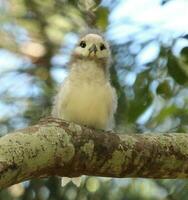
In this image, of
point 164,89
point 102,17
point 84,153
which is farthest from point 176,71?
point 84,153

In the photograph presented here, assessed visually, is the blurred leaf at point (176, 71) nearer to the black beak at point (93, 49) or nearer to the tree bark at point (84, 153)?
the black beak at point (93, 49)

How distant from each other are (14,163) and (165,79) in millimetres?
1397

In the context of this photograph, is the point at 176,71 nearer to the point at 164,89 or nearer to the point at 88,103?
the point at 164,89

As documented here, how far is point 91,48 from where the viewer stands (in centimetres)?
272

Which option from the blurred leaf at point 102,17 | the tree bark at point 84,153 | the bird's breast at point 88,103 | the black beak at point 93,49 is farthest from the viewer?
the blurred leaf at point 102,17

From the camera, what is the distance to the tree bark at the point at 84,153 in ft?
5.74

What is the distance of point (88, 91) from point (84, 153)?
608mm

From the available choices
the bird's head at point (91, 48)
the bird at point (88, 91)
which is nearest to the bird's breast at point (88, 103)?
the bird at point (88, 91)

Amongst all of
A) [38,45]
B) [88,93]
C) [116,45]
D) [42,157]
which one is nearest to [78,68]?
[88,93]

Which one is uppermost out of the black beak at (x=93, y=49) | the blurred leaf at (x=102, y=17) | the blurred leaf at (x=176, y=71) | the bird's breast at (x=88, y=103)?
the blurred leaf at (x=102, y=17)

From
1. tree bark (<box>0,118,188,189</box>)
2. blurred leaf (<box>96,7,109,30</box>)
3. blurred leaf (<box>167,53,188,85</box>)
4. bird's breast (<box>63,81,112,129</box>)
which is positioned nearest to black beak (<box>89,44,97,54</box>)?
bird's breast (<box>63,81,112,129</box>)

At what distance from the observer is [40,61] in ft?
13.0

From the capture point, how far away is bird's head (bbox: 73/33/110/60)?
273 centimetres

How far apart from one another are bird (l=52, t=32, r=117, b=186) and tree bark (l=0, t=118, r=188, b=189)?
15.7 inches
